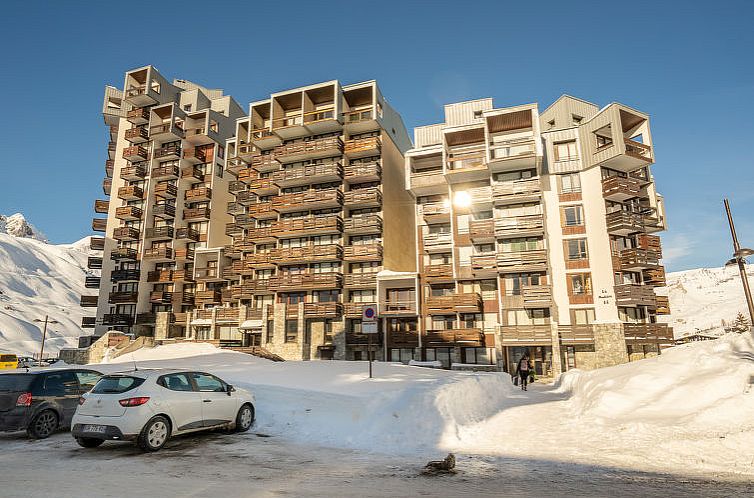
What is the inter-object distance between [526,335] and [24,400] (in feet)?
113

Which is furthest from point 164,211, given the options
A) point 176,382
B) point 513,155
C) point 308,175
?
point 176,382

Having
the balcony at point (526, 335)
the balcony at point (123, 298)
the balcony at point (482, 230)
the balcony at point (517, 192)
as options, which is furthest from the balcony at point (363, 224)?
the balcony at point (123, 298)

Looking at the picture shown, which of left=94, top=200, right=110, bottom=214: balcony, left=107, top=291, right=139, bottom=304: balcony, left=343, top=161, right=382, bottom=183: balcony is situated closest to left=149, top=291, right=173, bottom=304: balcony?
left=107, top=291, right=139, bottom=304: balcony

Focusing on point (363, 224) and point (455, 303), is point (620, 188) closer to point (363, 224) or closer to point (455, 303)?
point (455, 303)

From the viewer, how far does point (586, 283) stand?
38969mm

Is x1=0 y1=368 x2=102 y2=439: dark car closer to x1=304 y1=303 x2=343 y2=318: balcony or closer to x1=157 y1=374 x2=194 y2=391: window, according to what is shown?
x1=157 y1=374 x2=194 y2=391: window

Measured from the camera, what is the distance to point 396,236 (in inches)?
1875

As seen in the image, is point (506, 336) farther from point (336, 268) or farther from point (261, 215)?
point (261, 215)

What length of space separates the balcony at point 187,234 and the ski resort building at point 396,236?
0.57 feet

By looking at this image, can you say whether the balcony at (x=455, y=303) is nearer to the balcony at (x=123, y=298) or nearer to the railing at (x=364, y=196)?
the railing at (x=364, y=196)

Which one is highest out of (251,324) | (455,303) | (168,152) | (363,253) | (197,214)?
(168,152)

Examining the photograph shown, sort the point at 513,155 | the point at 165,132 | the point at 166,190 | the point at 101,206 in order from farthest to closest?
the point at 101,206 → the point at 165,132 → the point at 166,190 → the point at 513,155

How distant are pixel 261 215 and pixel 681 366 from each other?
43.1 metres

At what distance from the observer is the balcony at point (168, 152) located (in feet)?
189
